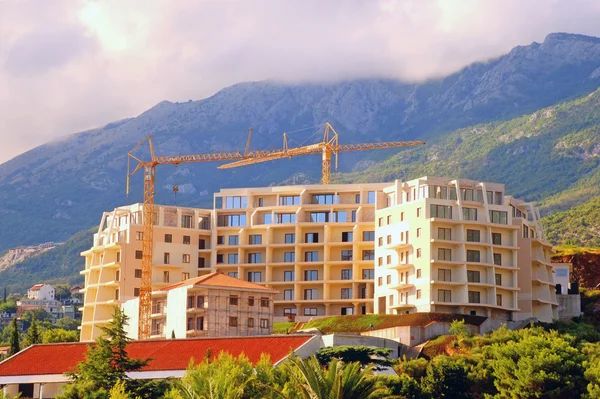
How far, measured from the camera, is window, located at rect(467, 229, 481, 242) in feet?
493

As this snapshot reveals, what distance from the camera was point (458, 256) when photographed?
149 meters

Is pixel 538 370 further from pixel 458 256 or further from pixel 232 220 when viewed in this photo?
pixel 232 220

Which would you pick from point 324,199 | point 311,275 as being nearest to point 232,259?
point 311,275

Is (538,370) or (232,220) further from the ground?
(232,220)

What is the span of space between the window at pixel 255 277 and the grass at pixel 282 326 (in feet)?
37.9

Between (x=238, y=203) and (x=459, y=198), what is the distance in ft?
108

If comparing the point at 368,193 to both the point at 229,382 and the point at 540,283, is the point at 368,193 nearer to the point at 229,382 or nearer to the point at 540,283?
the point at 540,283

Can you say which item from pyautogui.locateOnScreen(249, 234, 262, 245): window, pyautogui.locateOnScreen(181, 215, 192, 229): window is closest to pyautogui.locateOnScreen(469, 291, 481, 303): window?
pyautogui.locateOnScreen(249, 234, 262, 245): window

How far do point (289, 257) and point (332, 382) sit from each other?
77801 mm

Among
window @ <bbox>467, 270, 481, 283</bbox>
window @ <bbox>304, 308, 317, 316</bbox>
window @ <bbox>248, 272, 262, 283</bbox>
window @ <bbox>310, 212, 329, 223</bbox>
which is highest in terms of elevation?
window @ <bbox>310, 212, 329, 223</bbox>

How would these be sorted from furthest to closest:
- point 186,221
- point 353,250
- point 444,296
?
point 186,221, point 353,250, point 444,296

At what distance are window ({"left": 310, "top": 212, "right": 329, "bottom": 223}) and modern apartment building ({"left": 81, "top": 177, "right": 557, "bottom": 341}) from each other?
0.17 metres

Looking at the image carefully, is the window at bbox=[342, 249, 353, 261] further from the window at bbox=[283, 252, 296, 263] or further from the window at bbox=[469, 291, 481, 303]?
the window at bbox=[469, 291, 481, 303]

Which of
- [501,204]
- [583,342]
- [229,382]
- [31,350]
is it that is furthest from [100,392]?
[501,204]
